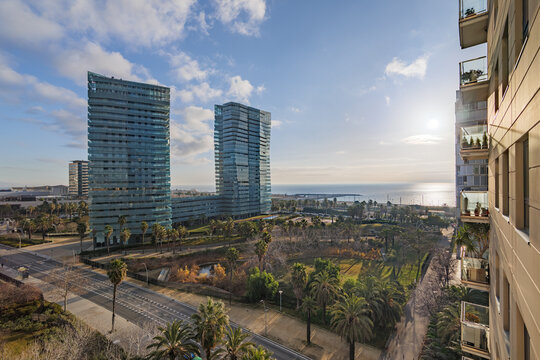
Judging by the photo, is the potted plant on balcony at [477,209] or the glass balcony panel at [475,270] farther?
the glass balcony panel at [475,270]

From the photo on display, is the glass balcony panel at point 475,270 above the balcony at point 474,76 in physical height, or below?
below

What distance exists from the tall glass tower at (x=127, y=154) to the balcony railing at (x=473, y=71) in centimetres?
8719

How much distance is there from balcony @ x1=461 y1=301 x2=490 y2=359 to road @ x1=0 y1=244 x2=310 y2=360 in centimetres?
1837

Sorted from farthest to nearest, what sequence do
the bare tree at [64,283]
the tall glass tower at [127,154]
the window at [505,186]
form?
the tall glass tower at [127,154], the bare tree at [64,283], the window at [505,186]

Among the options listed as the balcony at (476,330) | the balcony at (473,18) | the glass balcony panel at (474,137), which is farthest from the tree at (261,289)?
the balcony at (473,18)

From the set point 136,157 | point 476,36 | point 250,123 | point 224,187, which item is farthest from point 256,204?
point 476,36

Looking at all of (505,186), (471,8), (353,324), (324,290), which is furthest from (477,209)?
(324,290)

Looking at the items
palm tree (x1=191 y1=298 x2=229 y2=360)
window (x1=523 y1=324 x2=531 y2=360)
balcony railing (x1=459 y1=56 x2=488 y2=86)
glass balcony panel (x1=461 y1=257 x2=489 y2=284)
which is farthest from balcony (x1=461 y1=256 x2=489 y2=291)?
palm tree (x1=191 y1=298 x2=229 y2=360)

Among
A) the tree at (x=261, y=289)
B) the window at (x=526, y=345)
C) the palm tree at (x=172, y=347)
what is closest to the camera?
the window at (x=526, y=345)

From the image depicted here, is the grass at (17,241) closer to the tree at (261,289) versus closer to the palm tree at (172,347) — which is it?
the tree at (261,289)

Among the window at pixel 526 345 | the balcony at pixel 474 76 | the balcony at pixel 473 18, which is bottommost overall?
the window at pixel 526 345

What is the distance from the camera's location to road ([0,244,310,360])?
29.7 meters

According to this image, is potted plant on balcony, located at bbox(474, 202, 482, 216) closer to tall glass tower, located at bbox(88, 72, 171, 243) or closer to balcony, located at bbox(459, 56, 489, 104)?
balcony, located at bbox(459, 56, 489, 104)

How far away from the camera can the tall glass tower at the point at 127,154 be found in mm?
76713
